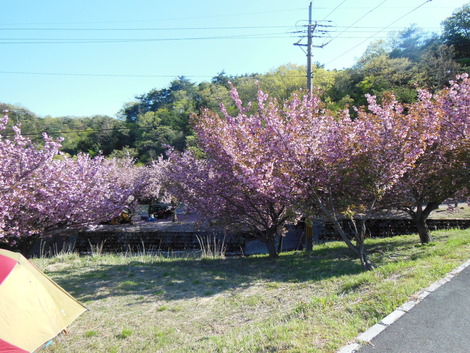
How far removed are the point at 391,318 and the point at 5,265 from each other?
5475mm

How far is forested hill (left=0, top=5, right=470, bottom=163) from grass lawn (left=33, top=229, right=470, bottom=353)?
10.1m

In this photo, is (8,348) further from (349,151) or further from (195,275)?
(349,151)

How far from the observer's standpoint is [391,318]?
3766mm

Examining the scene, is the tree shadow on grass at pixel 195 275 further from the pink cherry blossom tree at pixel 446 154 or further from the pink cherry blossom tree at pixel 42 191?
the pink cherry blossom tree at pixel 446 154

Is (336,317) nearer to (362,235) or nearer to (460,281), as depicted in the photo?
(460,281)

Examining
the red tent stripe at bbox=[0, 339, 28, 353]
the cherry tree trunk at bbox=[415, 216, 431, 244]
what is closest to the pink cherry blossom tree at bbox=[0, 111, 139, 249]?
the red tent stripe at bbox=[0, 339, 28, 353]

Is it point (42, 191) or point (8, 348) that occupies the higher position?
point (42, 191)

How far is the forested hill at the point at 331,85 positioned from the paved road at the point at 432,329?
1458 cm

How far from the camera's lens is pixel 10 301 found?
461 cm

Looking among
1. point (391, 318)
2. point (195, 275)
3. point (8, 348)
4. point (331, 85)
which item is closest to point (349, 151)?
point (391, 318)

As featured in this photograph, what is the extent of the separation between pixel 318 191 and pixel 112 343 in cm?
572

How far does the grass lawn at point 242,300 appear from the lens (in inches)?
155

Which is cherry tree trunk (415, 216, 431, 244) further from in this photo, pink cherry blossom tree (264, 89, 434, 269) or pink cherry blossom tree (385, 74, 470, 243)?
pink cherry blossom tree (264, 89, 434, 269)

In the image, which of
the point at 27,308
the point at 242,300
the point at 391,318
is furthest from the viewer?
the point at 242,300
